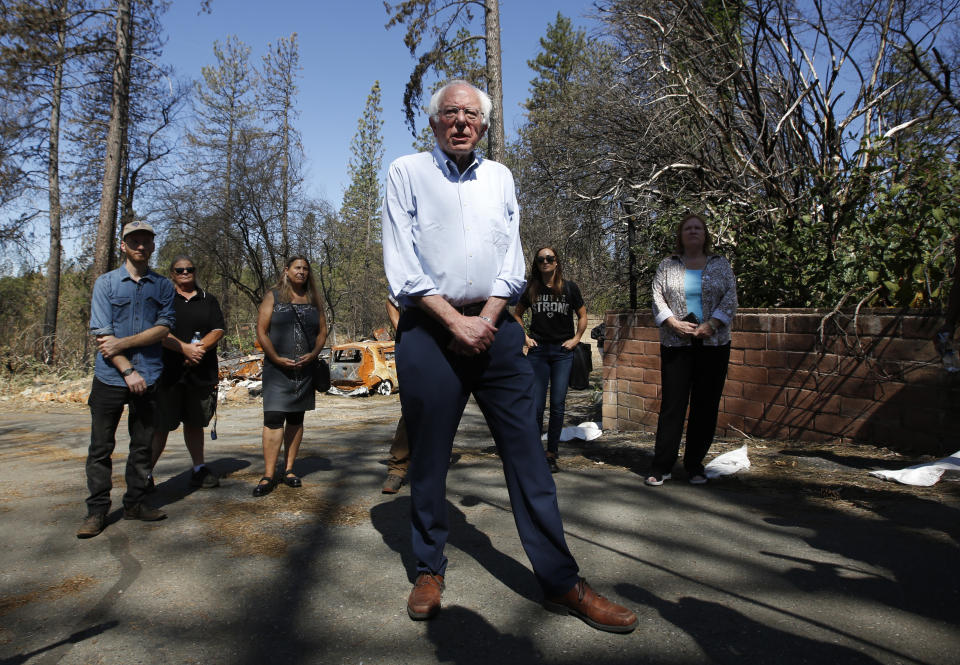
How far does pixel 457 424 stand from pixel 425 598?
0.68m

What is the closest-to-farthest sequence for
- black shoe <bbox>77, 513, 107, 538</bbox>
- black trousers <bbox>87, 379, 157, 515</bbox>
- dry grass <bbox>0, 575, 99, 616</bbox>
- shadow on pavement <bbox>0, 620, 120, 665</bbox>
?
shadow on pavement <bbox>0, 620, 120, 665</bbox>
dry grass <bbox>0, 575, 99, 616</bbox>
black shoe <bbox>77, 513, 107, 538</bbox>
black trousers <bbox>87, 379, 157, 515</bbox>

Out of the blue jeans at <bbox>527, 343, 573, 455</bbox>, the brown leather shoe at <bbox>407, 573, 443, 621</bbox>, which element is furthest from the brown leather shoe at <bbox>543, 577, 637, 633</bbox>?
the blue jeans at <bbox>527, 343, 573, 455</bbox>

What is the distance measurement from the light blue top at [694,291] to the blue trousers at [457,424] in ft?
7.92

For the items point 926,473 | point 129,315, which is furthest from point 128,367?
point 926,473

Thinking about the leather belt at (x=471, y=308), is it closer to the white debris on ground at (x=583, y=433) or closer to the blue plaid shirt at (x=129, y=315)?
the blue plaid shirt at (x=129, y=315)

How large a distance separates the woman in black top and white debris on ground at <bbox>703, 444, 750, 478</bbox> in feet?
12.1

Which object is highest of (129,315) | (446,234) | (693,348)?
(446,234)

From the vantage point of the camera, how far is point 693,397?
4727 millimetres

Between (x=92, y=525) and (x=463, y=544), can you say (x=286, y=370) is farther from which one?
(x=463, y=544)

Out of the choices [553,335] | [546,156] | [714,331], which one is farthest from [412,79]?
[714,331]

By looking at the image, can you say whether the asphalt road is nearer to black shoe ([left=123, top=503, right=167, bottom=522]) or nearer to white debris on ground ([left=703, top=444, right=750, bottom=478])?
black shoe ([left=123, top=503, right=167, bottom=522])

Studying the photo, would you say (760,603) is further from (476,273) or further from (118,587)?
(118,587)

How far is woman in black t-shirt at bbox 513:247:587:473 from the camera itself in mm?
5453

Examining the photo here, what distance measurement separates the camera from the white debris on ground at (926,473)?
166 inches
